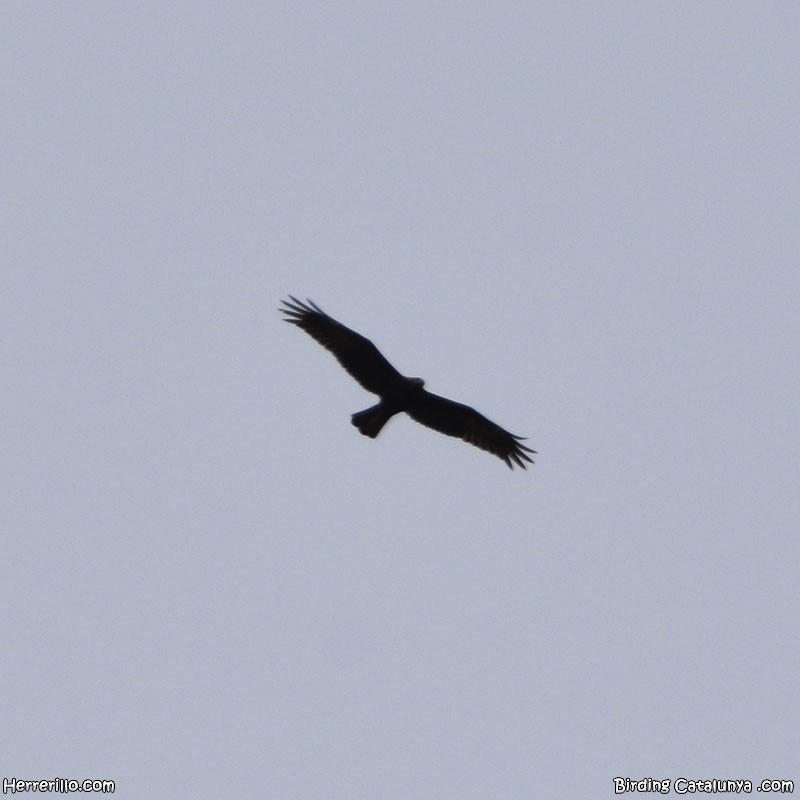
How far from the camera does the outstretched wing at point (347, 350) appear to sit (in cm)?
1867

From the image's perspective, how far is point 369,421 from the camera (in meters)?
18.8

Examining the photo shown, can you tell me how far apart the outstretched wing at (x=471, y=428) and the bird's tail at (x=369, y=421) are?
63 centimetres

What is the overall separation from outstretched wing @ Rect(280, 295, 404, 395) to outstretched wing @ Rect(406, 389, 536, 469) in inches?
25.6

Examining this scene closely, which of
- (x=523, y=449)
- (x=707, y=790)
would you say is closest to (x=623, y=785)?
(x=707, y=790)

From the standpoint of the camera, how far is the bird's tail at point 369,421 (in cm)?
1870

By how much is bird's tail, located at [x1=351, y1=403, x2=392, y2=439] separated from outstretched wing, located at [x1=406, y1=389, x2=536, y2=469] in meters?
0.63

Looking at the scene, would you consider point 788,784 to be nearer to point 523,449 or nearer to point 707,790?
point 707,790

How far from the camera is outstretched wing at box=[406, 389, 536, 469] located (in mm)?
19375

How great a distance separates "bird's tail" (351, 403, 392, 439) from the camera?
18.7m

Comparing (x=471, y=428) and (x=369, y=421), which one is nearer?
(x=369, y=421)

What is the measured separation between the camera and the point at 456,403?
63.1 feet

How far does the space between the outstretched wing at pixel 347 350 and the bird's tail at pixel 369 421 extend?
0.30 meters

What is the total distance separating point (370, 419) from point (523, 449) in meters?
2.28

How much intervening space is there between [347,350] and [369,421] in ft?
3.15
